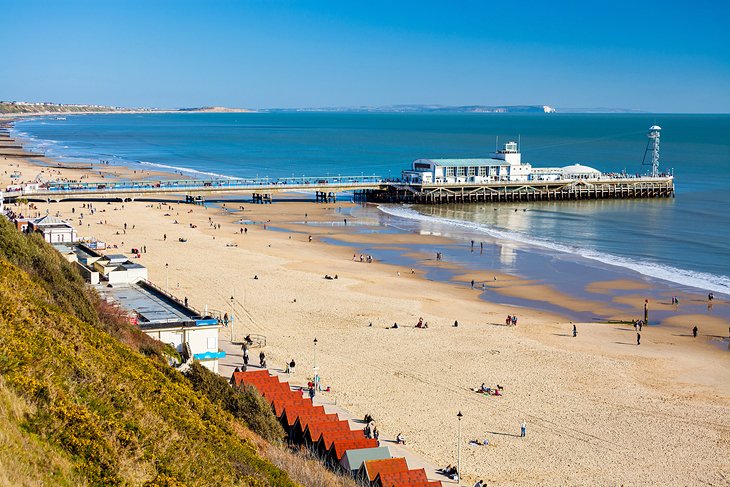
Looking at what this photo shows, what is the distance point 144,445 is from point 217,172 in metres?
84.0

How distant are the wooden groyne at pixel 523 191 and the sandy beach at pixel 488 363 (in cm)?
2821

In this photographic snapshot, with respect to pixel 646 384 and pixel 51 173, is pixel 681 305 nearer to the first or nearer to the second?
pixel 646 384

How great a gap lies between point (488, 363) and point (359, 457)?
9759 mm

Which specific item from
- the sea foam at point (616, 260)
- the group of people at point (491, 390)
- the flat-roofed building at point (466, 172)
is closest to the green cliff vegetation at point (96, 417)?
the group of people at point (491, 390)

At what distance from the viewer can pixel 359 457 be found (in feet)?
58.2

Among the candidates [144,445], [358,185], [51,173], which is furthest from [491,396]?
[51,173]

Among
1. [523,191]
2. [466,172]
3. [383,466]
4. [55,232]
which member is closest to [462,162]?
[466,172]

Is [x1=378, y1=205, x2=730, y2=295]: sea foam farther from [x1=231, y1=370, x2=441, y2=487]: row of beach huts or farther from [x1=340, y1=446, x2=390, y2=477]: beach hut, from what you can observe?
[x1=340, y1=446, x2=390, y2=477]: beach hut

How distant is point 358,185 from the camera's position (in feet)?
240

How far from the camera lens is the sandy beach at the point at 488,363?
20.0m

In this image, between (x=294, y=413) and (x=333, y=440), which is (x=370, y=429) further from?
(x=333, y=440)

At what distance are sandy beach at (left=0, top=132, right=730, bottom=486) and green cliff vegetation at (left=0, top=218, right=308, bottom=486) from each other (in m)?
6.66

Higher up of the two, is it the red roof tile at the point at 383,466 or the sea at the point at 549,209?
the sea at the point at 549,209

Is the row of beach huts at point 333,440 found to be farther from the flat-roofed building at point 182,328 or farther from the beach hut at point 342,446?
the flat-roofed building at point 182,328
